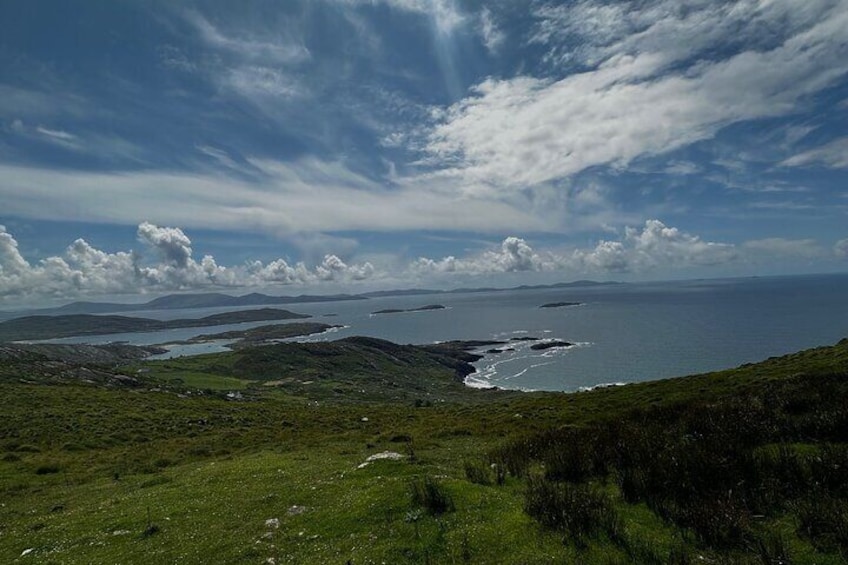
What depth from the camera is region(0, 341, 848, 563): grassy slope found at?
487 inches

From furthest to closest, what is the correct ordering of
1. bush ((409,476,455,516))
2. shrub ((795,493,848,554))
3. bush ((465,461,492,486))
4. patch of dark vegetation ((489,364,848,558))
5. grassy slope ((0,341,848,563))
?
bush ((465,461,492,486))
bush ((409,476,455,516))
grassy slope ((0,341,848,563))
patch of dark vegetation ((489,364,848,558))
shrub ((795,493,848,554))

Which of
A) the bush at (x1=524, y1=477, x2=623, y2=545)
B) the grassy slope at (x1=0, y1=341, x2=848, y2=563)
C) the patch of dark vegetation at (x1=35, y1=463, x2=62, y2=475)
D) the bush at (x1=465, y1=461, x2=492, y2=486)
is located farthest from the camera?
the patch of dark vegetation at (x1=35, y1=463, x2=62, y2=475)

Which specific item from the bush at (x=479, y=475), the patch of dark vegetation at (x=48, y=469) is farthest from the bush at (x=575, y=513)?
the patch of dark vegetation at (x=48, y=469)

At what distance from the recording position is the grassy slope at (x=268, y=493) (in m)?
12.4

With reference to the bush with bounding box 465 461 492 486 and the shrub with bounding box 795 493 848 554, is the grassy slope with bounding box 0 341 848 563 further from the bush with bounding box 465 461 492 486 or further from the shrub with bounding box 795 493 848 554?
the bush with bounding box 465 461 492 486

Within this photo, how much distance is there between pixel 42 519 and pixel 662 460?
85.1ft

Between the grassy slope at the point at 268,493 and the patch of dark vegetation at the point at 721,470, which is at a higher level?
the patch of dark vegetation at the point at 721,470

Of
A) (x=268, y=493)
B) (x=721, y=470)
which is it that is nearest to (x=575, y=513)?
(x=721, y=470)

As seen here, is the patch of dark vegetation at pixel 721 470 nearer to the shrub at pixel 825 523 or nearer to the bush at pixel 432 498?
the shrub at pixel 825 523

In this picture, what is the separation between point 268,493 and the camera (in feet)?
63.9

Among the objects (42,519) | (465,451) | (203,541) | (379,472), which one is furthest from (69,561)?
(465,451)

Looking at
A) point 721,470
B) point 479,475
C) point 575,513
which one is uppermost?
point 721,470

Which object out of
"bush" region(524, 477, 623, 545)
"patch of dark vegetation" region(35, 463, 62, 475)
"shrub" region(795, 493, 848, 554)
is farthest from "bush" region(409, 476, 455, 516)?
"patch of dark vegetation" region(35, 463, 62, 475)

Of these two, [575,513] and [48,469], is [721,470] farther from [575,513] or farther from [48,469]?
[48,469]
